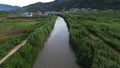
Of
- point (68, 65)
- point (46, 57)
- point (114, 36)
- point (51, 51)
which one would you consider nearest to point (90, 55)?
point (68, 65)

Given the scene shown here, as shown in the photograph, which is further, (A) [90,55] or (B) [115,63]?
(A) [90,55]

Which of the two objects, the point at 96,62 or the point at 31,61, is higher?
the point at 96,62

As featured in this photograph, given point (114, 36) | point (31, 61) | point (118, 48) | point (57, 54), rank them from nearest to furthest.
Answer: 1. point (31, 61)
2. point (118, 48)
3. point (57, 54)
4. point (114, 36)

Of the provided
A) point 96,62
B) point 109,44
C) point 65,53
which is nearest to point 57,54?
point 65,53

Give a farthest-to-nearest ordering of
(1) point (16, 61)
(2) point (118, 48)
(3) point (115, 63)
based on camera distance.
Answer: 1. (2) point (118, 48)
2. (1) point (16, 61)
3. (3) point (115, 63)

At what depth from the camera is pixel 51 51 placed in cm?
2381

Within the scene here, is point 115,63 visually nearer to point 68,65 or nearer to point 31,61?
point 68,65

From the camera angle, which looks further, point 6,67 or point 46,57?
point 46,57

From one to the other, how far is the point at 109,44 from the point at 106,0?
105878 millimetres

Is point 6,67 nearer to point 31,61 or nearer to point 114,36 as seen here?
point 31,61

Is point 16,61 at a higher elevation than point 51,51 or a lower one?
higher

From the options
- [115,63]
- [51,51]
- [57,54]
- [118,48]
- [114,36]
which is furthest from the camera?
[114,36]

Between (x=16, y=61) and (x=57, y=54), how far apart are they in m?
6.95

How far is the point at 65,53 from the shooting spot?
74.9 ft
